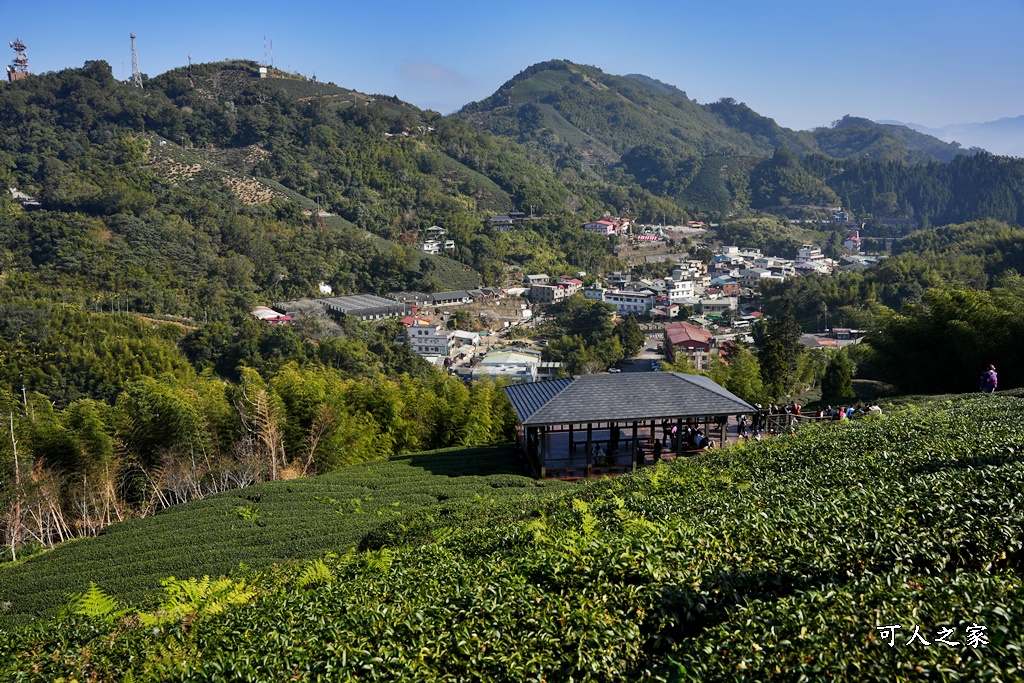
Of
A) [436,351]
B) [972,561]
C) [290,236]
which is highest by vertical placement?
[290,236]

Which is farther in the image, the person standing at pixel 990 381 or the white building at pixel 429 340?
the white building at pixel 429 340

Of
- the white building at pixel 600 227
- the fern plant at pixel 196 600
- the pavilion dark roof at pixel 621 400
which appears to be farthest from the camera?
the white building at pixel 600 227

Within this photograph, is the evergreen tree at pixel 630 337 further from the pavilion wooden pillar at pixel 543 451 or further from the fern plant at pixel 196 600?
the fern plant at pixel 196 600

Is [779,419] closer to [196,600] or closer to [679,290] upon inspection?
[196,600]

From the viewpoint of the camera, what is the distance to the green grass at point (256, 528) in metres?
7.18

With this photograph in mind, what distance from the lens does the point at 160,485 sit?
38.2ft

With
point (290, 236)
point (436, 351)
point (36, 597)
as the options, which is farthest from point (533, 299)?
point (36, 597)

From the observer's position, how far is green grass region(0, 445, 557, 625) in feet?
23.6

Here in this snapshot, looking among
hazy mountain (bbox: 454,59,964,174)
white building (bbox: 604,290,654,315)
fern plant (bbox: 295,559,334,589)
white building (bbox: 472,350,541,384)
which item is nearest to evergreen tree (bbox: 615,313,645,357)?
white building (bbox: 472,350,541,384)

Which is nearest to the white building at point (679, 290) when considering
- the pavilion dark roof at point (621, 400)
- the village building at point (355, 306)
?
the village building at point (355, 306)

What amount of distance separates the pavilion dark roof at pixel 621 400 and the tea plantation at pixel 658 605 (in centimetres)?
438

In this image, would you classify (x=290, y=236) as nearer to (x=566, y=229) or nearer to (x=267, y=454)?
(x=566, y=229)

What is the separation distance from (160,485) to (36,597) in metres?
4.79

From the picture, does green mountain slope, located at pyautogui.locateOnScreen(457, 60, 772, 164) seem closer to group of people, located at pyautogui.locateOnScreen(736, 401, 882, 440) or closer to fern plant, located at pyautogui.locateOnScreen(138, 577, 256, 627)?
group of people, located at pyautogui.locateOnScreen(736, 401, 882, 440)
